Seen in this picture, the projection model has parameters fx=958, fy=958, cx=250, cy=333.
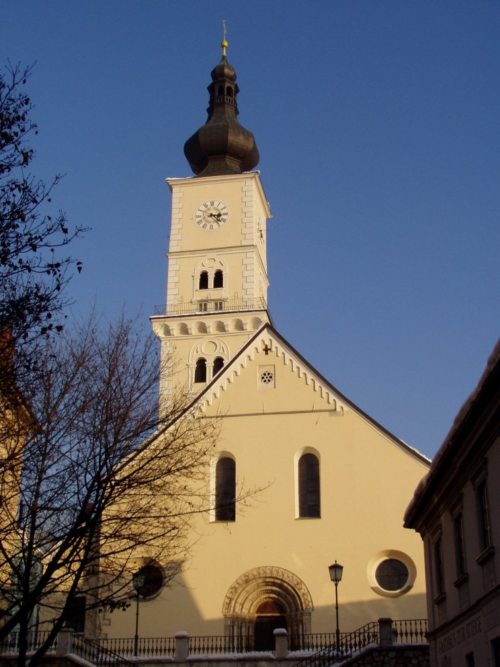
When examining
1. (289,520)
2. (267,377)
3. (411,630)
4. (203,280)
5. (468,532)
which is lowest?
(411,630)

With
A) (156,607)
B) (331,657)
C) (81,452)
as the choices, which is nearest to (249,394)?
(156,607)

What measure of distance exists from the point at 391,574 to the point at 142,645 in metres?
8.13

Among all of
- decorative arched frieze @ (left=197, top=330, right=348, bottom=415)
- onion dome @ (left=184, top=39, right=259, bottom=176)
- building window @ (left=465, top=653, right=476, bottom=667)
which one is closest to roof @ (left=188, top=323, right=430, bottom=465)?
decorative arched frieze @ (left=197, top=330, right=348, bottom=415)

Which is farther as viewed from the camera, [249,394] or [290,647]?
[249,394]

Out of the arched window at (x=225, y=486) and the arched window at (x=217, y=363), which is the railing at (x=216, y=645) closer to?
the arched window at (x=225, y=486)

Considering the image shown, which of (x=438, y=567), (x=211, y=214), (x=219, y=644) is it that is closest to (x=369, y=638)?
(x=219, y=644)

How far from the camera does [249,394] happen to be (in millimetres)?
33906

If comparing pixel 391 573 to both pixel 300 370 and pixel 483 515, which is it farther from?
pixel 483 515

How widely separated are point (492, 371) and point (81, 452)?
9.06m

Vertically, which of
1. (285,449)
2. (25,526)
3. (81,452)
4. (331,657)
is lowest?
(331,657)

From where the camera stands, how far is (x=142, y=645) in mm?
29750

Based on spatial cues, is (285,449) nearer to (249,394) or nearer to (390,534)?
(249,394)

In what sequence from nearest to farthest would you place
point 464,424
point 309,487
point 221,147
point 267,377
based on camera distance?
point 464,424
point 309,487
point 267,377
point 221,147

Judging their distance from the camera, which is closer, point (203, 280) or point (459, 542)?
point (459, 542)
